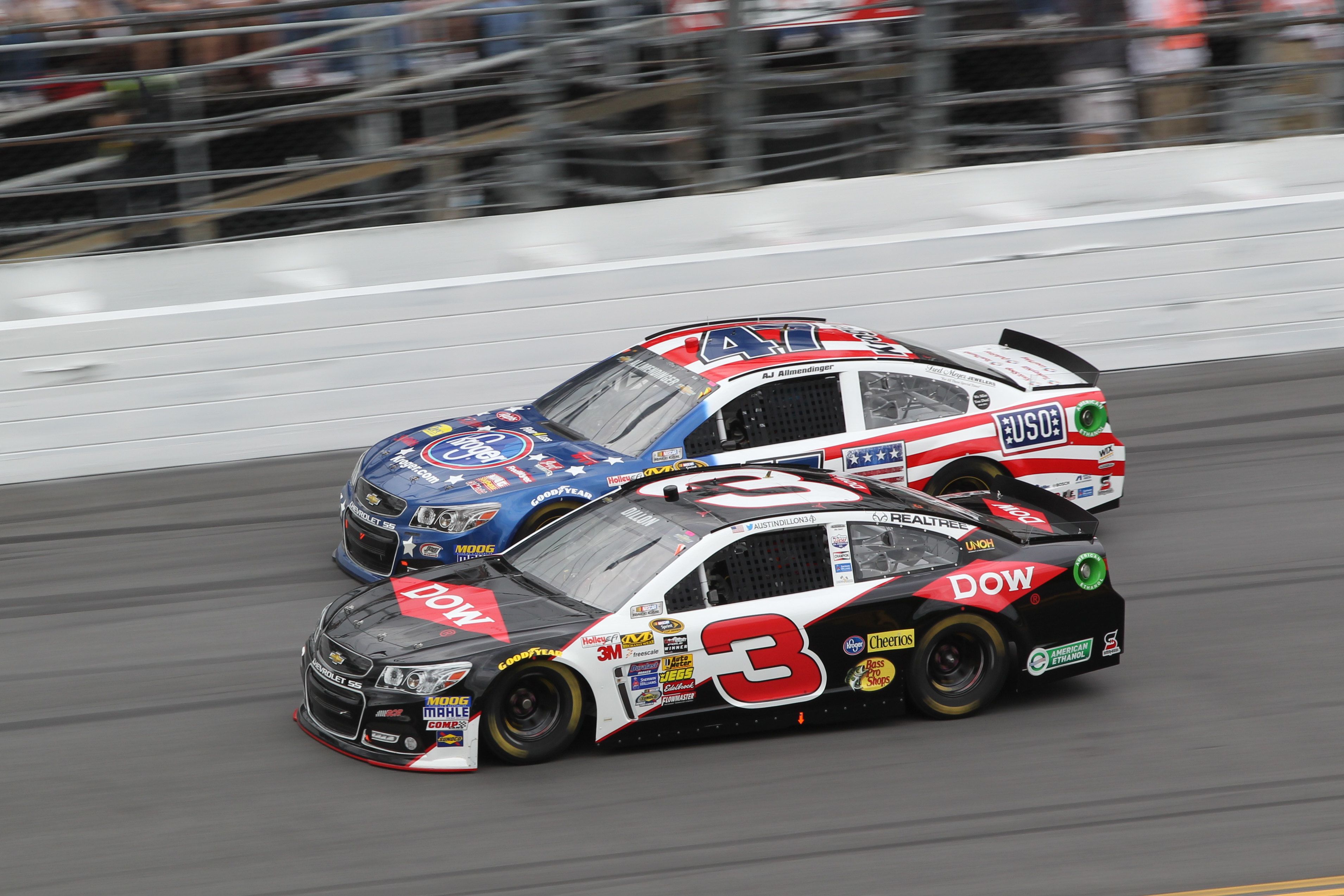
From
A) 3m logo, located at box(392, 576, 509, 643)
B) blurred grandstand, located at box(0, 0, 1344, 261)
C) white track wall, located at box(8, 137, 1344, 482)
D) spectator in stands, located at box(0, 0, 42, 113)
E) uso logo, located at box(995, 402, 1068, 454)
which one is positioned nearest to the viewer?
3m logo, located at box(392, 576, 509, 643)

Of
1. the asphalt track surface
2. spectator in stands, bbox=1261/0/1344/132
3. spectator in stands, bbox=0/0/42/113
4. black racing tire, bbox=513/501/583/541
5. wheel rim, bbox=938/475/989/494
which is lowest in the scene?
the asphalt track surface

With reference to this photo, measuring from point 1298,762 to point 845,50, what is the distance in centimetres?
832

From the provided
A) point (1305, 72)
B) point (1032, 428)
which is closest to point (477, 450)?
point (1032, 428)

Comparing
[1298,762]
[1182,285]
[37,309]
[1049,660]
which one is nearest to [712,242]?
[1182,285]

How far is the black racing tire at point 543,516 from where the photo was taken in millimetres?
8062

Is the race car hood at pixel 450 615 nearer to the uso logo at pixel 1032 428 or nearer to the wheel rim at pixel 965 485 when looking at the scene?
the wheel rim at pixel 965 485

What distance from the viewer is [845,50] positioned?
13133mm

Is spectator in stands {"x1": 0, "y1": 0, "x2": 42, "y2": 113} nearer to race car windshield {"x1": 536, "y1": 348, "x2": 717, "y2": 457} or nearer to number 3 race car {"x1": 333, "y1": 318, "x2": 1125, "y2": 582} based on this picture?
number 3 race car {"x1": 333, "y1": 318, "x2": 1125, "y2": 582}

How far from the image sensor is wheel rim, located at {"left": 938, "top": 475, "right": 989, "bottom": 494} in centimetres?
894

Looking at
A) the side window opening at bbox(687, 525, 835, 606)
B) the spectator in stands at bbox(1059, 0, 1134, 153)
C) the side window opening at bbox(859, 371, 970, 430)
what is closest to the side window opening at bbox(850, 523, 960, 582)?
the side window opening at bbox(687, 525, 835, 606)

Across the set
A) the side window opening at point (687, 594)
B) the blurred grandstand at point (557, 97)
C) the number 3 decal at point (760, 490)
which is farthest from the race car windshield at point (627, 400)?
the blurred grandstand at point (557, 97)

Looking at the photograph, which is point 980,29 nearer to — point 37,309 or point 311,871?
point 37,309

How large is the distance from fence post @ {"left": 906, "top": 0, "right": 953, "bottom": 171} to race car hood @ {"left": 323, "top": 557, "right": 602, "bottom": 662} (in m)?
7.36

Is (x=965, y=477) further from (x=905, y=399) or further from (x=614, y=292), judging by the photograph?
(x=614, y=292)
